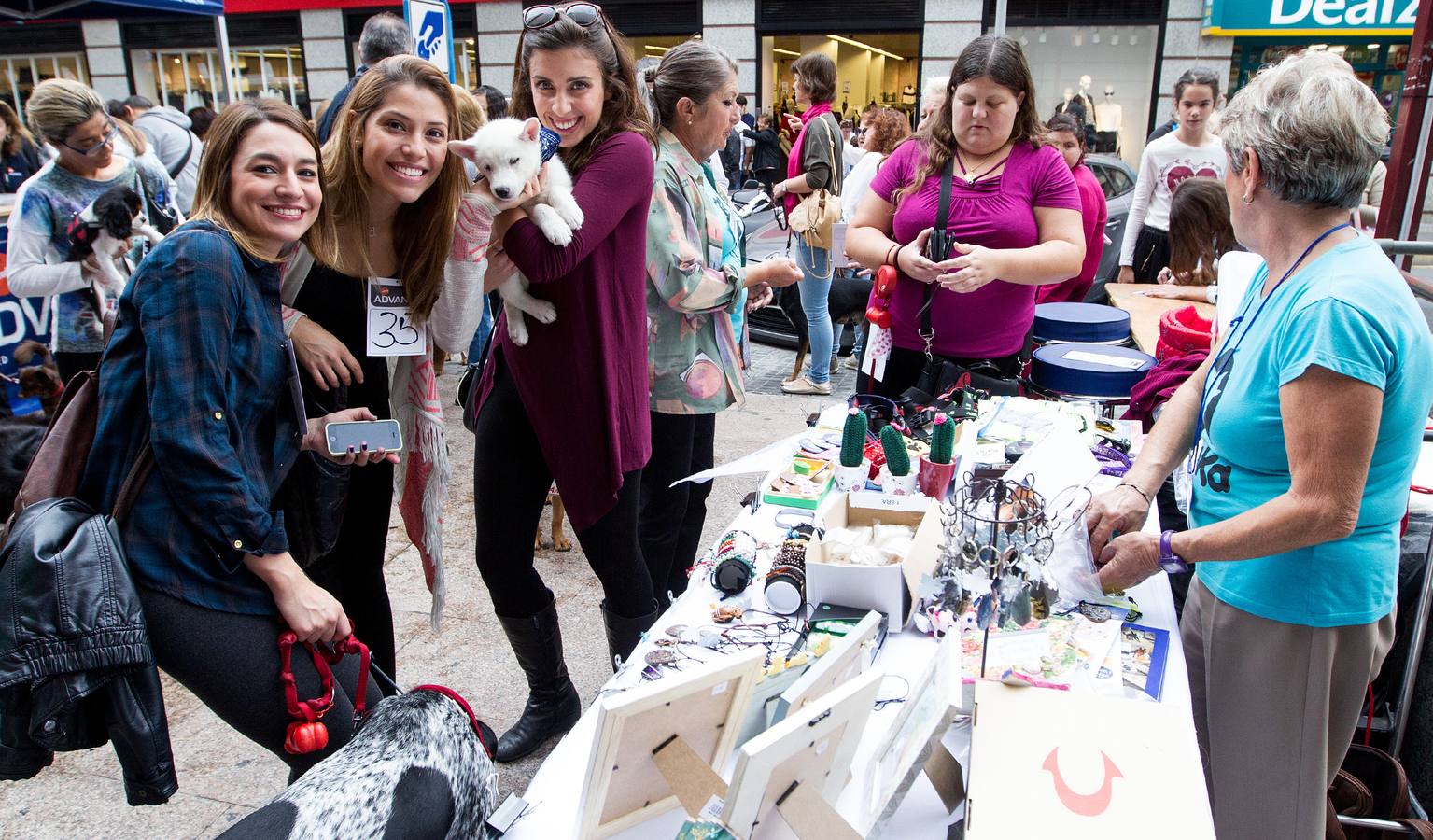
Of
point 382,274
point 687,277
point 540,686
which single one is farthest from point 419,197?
point 540,686

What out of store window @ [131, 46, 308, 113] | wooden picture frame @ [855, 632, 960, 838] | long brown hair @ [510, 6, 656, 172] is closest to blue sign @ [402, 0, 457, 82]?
long brown hair @ [510, 6, 656, 172]

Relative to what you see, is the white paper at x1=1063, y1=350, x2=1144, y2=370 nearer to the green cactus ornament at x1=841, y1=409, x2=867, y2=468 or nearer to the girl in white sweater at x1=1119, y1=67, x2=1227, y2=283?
the green cactus ornament at x1=841, y1=409, x2=867, y2=468

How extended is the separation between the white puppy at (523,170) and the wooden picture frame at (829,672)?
104 centimetres

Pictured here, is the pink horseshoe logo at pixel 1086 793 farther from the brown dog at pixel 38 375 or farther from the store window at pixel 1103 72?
the store window at pixel 1103 72

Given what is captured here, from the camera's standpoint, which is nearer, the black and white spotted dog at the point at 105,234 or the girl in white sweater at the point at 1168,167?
the black and white spotted dog at the point at 105,234

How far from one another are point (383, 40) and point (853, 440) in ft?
9.42

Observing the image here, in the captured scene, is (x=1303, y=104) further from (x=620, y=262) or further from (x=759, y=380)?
(x=759, y=380)

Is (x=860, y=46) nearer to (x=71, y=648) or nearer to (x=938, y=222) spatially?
(x=938, y=222)

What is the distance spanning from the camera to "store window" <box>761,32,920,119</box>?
13547 millimetres

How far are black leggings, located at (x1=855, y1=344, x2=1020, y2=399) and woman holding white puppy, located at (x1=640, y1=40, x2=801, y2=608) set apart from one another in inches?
20.5

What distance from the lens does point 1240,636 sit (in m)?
1.66

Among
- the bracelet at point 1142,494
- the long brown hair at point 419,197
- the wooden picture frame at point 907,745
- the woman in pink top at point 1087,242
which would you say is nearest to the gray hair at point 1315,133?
the bracelet at point 1142,494

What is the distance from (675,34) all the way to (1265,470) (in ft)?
46.1

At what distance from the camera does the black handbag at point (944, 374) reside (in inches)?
109
